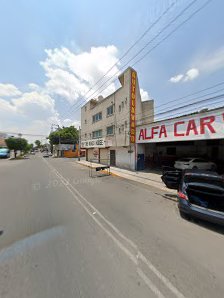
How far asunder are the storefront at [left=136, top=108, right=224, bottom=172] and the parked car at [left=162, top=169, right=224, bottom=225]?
6045 mm

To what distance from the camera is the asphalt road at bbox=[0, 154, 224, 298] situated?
2.38 meters

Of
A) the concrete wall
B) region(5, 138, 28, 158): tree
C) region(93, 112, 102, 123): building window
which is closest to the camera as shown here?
the concrete wall

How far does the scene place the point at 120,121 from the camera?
18.7 m

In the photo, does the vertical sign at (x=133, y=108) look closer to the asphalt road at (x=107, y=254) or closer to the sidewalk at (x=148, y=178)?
the sidewalk at (x=148, y=178)

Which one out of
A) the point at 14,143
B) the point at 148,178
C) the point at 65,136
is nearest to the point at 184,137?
the point at 148,178

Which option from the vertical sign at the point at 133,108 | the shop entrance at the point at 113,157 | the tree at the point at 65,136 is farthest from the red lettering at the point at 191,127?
the tree at the point at 65,136

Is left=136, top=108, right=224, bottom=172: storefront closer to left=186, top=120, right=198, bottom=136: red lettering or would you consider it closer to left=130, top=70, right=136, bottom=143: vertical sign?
left=186, top=120, right=198, bottom=136: red lettering

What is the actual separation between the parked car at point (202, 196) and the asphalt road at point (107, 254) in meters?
0.44

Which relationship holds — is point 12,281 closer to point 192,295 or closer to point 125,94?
point 192,295

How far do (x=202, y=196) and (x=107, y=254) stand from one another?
3612 mm

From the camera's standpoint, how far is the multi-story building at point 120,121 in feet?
54.9

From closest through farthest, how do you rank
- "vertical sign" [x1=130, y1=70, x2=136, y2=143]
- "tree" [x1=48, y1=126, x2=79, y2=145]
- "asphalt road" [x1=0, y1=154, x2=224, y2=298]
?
"asphalt road" [x1=0, y1=154, x2=224, y2=298] → "vertical sign" [x1=130, y1=70, x2=136, y2=143] → "tree" [x1=48, y1=126, x2=79, y2=145]

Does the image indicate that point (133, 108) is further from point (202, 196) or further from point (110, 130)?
point (202, 196)

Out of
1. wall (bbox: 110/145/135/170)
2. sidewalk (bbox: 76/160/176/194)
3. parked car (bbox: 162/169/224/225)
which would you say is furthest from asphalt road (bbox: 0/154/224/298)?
wall (bbox: 110/145/135/170)
